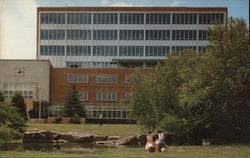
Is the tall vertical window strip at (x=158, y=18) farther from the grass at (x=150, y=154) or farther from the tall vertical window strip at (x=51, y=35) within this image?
the grass at (x=150, y=154)

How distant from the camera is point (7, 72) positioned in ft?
250

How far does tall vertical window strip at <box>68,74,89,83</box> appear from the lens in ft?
256

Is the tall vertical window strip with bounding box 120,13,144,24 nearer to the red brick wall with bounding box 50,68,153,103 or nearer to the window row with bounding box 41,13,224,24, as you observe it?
the window row with bounding box 41,13,224,24

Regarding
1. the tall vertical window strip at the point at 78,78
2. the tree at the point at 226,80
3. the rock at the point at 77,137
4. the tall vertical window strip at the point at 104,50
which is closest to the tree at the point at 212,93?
the tree at the point at 226,80

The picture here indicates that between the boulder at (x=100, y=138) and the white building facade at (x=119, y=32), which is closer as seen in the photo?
the boulder at (x=100, y=138)

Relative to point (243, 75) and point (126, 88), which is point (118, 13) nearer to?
point (126, 88)

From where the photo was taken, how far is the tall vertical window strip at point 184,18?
80.9 m

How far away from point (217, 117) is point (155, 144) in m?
7.87

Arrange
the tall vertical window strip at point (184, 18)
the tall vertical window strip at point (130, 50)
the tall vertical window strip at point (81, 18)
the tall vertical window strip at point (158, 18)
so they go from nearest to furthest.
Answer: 1. the tall vertical window strip at point (184, 18)
2. the tall vertical window strip at point (158, 18)
3. the tall vertical window strip at point (81, 18)
4. the tall vertical window strip at point (130, 50)

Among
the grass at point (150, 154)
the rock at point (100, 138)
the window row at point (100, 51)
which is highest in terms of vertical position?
the window row at point (100, 51)

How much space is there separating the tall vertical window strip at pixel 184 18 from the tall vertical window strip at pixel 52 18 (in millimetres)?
22269

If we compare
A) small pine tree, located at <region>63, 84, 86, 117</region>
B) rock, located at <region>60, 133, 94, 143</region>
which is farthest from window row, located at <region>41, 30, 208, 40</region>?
rock, located at <region>60, 133, 94, 143</region>

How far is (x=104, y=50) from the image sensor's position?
81938 mm

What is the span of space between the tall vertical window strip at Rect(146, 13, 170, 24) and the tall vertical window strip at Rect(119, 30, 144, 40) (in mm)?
2751
